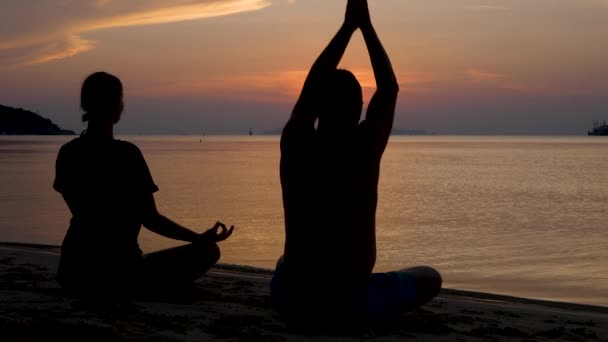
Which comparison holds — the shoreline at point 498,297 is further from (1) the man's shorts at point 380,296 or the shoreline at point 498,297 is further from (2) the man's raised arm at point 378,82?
(2) the man's raised arm at point 378,82

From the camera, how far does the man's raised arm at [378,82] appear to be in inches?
142

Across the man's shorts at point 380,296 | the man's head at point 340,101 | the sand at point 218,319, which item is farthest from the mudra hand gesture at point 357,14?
the sand at point 218,319

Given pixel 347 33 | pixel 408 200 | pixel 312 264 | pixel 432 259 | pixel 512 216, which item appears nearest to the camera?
pixel 347 33

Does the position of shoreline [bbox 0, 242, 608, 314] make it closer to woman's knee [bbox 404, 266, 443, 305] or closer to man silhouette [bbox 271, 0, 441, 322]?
woman's knee [bbox 404, 266, 443, 305]

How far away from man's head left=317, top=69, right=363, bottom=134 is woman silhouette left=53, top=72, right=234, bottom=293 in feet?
3.47

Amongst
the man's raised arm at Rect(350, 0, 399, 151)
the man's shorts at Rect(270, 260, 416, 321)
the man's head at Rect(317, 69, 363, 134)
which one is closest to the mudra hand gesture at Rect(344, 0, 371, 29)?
the man's raised arm at Rect(350, 0, 399, 151)

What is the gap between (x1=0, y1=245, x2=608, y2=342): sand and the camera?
12.4 ft

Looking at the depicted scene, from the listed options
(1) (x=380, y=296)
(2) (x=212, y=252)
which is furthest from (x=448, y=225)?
(1) (x=380, y=296)

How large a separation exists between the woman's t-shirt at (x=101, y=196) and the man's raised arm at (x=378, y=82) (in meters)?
1.43

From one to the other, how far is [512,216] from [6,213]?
459 inches

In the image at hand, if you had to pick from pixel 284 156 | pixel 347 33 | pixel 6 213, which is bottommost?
pixel 6 213

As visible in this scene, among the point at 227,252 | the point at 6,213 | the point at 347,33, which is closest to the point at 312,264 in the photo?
the point at 347,33

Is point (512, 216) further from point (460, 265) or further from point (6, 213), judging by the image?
point (6, 213)

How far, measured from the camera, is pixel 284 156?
12.3 ft
